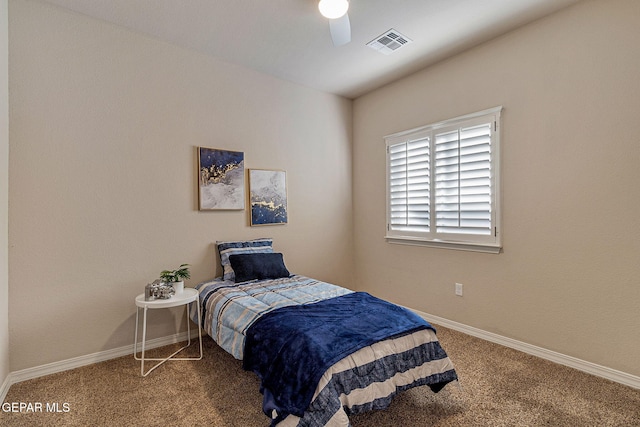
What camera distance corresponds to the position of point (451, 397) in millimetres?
2123

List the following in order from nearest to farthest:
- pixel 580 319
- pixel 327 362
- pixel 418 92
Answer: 1. pixel 327 362
2. pixel 580 319
3. pixel 418 92

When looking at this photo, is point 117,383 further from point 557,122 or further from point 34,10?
point 557,122

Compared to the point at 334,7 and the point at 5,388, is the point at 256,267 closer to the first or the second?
the point at 5,388

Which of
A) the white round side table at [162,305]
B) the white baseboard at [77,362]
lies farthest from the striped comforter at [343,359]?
the white baseboard at [77,362]

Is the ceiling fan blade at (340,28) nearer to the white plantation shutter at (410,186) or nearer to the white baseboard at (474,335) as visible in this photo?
the white plantation shutter at (410,186)

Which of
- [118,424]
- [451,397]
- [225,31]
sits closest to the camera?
[118,424]

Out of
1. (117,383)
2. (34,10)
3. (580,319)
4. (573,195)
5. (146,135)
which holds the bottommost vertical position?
(117,383)

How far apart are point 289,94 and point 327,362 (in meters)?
3.18

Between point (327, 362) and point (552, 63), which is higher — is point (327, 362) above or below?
below

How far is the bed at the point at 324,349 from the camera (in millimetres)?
1628

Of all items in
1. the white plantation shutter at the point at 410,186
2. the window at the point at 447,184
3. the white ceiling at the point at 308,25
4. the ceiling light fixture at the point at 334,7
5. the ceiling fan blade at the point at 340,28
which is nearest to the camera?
the ceiling light fixture at the point at 334,7

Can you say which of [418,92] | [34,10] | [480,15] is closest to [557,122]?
[480,15]
